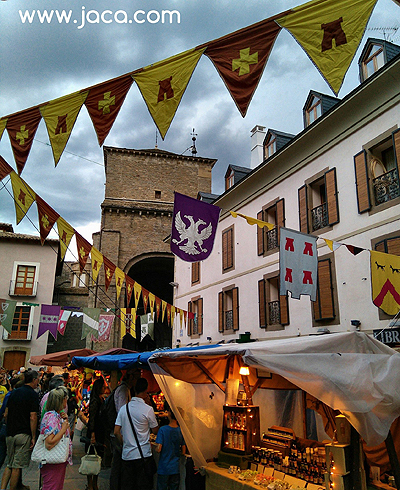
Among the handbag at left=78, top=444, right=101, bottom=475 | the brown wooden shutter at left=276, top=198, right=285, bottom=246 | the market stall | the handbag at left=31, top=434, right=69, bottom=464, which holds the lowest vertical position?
the handbag at left=78, top=444, right=101, bottom=475

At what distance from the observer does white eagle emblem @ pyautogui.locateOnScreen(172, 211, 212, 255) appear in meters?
6.74

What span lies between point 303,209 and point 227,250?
4875 millimetres

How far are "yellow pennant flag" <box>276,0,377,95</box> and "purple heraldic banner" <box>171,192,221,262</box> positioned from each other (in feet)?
10.5

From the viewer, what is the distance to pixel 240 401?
275 inches

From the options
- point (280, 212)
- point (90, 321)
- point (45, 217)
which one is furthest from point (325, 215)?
point (90, 321)

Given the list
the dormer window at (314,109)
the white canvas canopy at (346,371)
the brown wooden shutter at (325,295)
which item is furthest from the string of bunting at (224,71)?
the dormer window at (314,109)

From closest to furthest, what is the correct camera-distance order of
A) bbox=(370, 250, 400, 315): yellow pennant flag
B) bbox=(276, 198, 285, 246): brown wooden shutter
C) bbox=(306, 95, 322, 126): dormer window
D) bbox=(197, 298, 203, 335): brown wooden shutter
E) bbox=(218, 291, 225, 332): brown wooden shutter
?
bbox=(370, 250, 400, 315): yellow pennant flag → bbox=(306, 95, 322, 126): dormer window → bbox=(276, 198, 285, 246): brown wooden shutter → bbox=(218, 291, 225, 332): brown wooden shutter → bbox=(197, 298, 203, 335): brown wooden shutter

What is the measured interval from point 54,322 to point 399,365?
14.4m

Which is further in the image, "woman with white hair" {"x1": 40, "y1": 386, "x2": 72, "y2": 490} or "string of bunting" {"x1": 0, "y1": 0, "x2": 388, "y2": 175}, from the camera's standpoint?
"woman with white hair" {"x1": 40, "y1": 386, "x2": 72, "y2": 490}

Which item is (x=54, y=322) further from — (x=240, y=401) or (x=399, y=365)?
(x=399, y=365)

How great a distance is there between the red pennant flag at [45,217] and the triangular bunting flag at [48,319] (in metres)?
8.17

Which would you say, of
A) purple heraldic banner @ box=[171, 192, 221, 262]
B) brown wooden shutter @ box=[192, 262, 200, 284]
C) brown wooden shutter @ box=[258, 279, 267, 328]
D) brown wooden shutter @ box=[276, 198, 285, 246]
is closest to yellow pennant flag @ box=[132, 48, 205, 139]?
purple heraldic banner @ box=[171, 192, 221, 262]

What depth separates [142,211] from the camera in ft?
97.6

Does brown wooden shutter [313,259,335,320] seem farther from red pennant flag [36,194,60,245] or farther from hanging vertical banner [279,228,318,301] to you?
red pennant flag [36,194,60,245]
